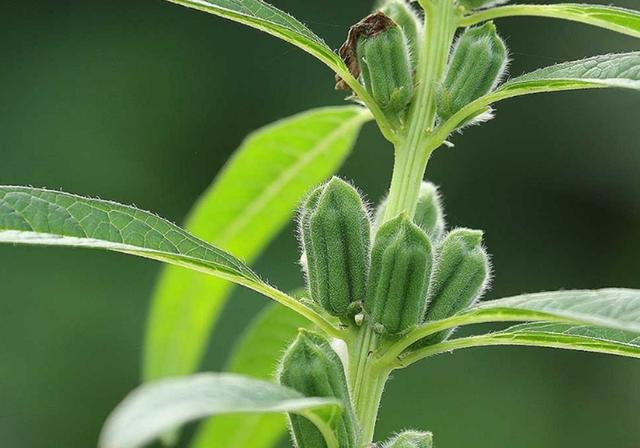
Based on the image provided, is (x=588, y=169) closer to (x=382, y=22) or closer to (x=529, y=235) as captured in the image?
(x=529, y=235)

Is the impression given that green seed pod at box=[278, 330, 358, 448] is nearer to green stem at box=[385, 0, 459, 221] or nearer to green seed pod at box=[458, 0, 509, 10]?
green stem at box=[385, 0, 459, 221]

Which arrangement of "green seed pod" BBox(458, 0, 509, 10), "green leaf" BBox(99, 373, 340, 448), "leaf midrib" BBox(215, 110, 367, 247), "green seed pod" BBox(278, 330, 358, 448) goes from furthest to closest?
"leaf midrib" BBox(215, 110, 367, 247) → "green seed pod" BBox(458, 0, 509, 10) → "green seed pod" BBox(278, 330, 358, 448) → "green leaf" BBox(99, 373, 340, 448)

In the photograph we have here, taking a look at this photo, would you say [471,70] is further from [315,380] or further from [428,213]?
[315,380]

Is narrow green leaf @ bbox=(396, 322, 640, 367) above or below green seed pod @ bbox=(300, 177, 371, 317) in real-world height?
below

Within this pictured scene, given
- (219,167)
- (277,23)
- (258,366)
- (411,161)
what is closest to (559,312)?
(411,161)

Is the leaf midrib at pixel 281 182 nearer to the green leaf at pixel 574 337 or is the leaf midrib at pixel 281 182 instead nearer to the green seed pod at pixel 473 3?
the green seed pod at pixel 473 3

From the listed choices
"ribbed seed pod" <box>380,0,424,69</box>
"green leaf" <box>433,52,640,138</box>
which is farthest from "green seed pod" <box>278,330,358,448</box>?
"ribbed seed pod" <box>380,0,424,69</box>

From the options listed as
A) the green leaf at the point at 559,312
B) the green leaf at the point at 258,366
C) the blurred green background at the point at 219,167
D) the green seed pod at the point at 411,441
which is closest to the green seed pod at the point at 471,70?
the green leaf at the point at 559,312
